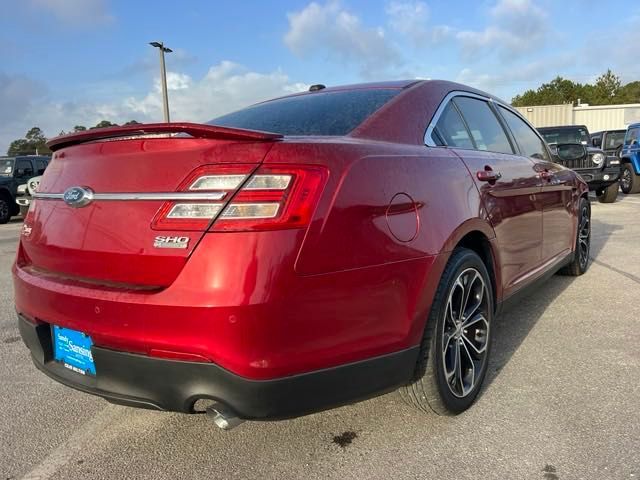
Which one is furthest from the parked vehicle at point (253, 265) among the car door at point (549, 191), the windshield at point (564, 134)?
the windshield at point (564, 134)

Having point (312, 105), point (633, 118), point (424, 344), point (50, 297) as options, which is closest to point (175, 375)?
point (50, 297)

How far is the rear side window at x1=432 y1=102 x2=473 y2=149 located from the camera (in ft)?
8.68

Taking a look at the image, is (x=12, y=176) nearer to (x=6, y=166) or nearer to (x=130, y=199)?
(x=6, y=166)

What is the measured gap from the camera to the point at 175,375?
1.77 meters

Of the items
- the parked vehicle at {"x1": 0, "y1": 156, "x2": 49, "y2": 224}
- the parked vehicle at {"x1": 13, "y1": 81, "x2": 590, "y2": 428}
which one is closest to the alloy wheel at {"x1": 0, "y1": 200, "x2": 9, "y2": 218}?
the parked vehicle at {"x1": 0, "y1": 156, "x2": 49, "y2": 224}

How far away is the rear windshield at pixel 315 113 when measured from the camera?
94.0 inches

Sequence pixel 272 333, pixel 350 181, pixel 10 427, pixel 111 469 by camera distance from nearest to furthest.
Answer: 1. pixel 272 333
2. pixel 350 181
3. pixel 111 469
4. pixel 10 427

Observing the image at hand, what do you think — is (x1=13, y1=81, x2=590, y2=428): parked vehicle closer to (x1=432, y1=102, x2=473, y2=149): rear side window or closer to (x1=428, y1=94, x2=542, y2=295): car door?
(x1=432, y1=102, x2=473, y2=149): rear side window

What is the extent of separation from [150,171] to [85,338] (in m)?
0.66

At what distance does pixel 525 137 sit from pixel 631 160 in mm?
11833

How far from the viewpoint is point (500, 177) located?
9.73ft

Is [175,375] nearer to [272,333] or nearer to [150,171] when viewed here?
[272,333]

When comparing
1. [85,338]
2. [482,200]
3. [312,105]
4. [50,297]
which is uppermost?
[312,105]

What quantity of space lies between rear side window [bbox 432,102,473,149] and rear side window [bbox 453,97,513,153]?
106 mm
